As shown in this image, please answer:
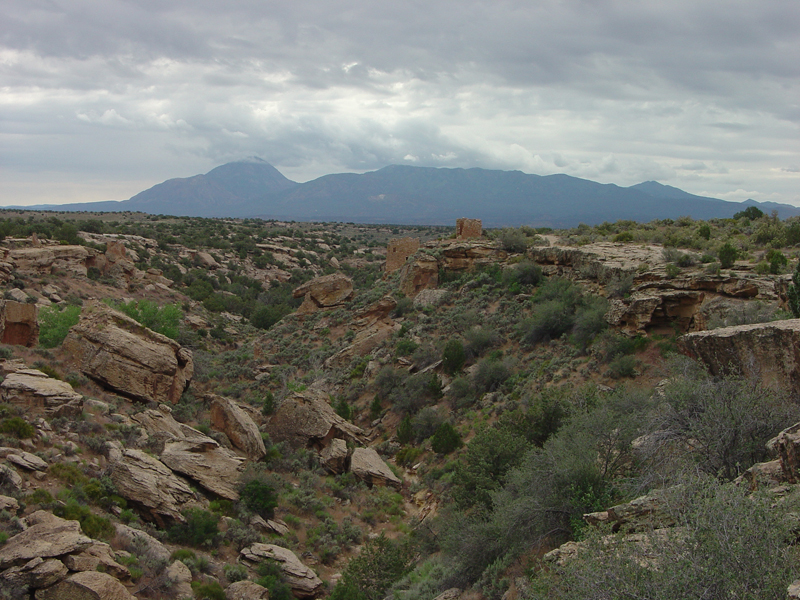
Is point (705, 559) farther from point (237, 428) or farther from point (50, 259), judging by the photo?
point (50, 259)

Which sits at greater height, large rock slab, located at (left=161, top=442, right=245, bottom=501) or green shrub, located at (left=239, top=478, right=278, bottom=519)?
large rock slab, located at (left=161, top=442, right=245, bottom=501)

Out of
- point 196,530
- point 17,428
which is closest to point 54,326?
point 17,428

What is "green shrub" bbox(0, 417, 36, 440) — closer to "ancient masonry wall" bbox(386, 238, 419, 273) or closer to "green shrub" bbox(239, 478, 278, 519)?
"green shrub" bbox(239, 478, 278, 519)

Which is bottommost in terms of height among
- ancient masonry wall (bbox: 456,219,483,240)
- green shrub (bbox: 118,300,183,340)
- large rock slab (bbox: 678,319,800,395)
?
green shrub (bbox: 118,300,183,340)

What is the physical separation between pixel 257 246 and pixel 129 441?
64.6 metres

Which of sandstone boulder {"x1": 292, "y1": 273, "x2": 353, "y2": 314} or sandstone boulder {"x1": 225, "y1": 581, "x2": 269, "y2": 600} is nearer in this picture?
sandstone boulder {"x1": 225, "y1": 581, "x2": 269, "y2": 600}

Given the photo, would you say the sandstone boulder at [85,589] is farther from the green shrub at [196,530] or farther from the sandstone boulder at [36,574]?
the green shrub at [196,530]

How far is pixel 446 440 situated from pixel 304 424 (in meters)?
5.97

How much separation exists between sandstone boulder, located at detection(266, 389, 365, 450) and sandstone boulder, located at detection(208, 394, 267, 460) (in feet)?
7.16

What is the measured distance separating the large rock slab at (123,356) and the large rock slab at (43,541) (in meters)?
8.47

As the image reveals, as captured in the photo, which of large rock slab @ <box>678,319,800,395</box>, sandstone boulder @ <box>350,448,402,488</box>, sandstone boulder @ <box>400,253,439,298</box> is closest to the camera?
large rock slab @ <box>678,319,800,395</box>

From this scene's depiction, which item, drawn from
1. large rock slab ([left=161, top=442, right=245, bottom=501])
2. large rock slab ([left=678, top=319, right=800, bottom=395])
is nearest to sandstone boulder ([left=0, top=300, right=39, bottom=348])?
large rock slab ([left=161, top=442, right=245, bottom=501])

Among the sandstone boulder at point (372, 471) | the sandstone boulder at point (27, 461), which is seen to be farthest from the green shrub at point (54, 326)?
the sandstone boulder at point (372, 471)

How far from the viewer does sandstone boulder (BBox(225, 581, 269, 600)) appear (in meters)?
11.8
